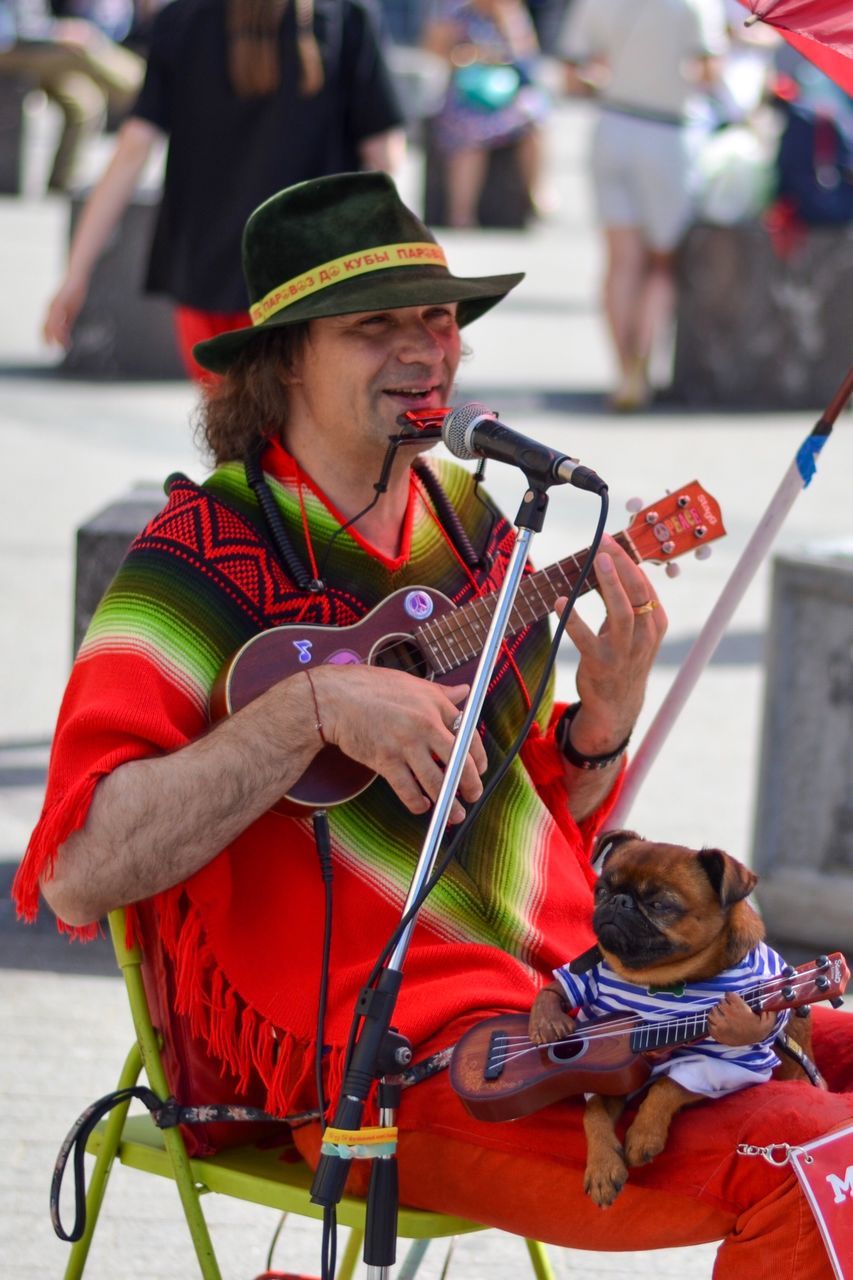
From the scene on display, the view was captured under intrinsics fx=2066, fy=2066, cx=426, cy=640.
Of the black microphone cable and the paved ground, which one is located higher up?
the black microphone cable

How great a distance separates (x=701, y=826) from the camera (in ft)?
17.1

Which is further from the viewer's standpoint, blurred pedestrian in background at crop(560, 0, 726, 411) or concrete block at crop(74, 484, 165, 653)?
blurred pedestrian in background at crop(560, 0, 726, 411)

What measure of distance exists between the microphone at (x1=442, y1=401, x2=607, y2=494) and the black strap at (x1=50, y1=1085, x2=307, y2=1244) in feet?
2.73

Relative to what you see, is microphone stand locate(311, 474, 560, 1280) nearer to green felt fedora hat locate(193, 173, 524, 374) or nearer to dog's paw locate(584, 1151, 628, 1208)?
dog's paw locate(584, 1151, 628, 1208)

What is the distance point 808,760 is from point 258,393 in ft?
7.02

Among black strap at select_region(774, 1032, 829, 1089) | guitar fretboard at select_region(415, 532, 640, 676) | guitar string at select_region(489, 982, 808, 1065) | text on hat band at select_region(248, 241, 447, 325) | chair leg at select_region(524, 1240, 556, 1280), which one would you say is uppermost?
text on hat band at select_region(248, 241, 447, 325)

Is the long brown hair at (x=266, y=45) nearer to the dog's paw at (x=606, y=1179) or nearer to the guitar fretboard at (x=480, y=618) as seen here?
the guitar fretboard at (x=480, y=618)

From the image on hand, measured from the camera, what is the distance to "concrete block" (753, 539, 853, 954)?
180 inches

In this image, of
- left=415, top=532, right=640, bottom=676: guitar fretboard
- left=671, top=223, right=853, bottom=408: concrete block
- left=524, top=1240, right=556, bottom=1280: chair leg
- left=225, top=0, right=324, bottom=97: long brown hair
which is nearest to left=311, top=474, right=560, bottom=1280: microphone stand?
left=415, top=532, right=640, bottom=676: guitar fretboard

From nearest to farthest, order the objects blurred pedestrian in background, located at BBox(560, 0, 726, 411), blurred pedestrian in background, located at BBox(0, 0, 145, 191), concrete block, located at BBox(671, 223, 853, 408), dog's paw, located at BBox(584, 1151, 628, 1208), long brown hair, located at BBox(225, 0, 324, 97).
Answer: dog's paw, located at BBox(584, 1151, 628, 1208), long brown hair, located at BBox(225, 0, 324, 97), blurred pedestrian in background, located at BBox(560, 0, 726, 411), concrete block, located at BBox(671, 223, 853, 408), blurred pedestrian in background, located at BBox(0, 0, 145, 191)

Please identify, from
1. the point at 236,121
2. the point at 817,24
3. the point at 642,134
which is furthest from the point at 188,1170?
the point at 642,134

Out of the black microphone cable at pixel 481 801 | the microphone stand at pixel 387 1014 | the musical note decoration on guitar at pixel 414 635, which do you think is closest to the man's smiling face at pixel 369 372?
the musical note decoration on guitar at pixel 414 635

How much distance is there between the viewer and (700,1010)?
234 centimetres

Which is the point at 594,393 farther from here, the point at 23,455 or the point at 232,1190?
the point at 232,1190
